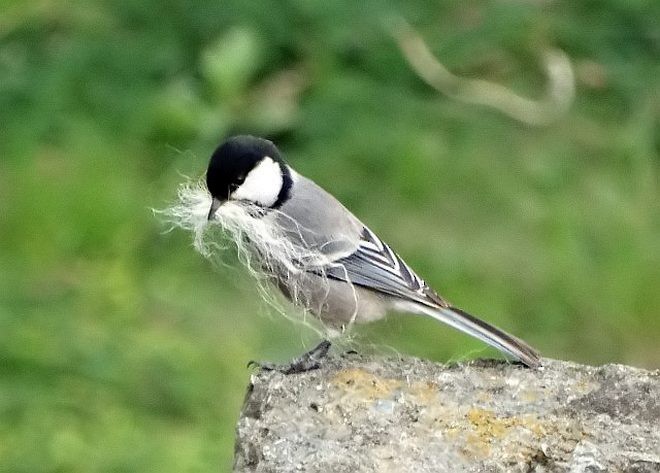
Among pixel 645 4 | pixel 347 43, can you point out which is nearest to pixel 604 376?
pixel 347 43

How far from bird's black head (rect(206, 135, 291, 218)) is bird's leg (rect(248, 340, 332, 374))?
29 cm

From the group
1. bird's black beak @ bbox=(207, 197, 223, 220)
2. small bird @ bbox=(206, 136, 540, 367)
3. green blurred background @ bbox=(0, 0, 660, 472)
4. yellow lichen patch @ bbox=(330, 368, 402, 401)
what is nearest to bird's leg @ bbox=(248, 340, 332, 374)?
small bird @ bbox=(206, 136, 540, 367)

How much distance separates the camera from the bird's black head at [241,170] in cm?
222

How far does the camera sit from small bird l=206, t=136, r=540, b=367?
7.20 feet

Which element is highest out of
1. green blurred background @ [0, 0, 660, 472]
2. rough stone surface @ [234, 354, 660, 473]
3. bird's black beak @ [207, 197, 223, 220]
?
green blurred background @ [0, 0, 660, 472]

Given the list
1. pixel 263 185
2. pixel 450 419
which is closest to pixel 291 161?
pixel 263 185

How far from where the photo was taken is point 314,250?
7.42 feet

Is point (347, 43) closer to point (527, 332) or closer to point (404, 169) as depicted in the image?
point (404, 169)

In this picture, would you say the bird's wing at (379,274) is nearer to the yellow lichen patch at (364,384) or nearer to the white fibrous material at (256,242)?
the white fibrous material at (256,242)

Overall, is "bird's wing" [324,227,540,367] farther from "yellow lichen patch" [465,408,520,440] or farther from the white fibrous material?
"yellow lichen patch" [465,408,520,440]

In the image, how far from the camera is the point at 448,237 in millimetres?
3930

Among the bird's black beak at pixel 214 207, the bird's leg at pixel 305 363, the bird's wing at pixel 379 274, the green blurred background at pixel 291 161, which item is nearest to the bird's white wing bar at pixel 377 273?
the bird's wing at pixel 379 274

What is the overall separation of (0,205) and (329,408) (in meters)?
2.32

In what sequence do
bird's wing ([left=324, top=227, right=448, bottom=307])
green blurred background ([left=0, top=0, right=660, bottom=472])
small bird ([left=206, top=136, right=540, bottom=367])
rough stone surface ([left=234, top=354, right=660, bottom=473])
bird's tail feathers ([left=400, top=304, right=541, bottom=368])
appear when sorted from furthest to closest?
green blurred background ([left=0, top=0, right=660, bottom=472]) < bird's wing ([left=324, top=227, right=448, bottom=307]) < small bird ([left=206, top=136, right=540, bottom=367]) < bird's tail feathers ([left=400, top=304, right=541, bottom=368]) < rough stone surface ([left=234, top=354, right=660, bottom=473])
